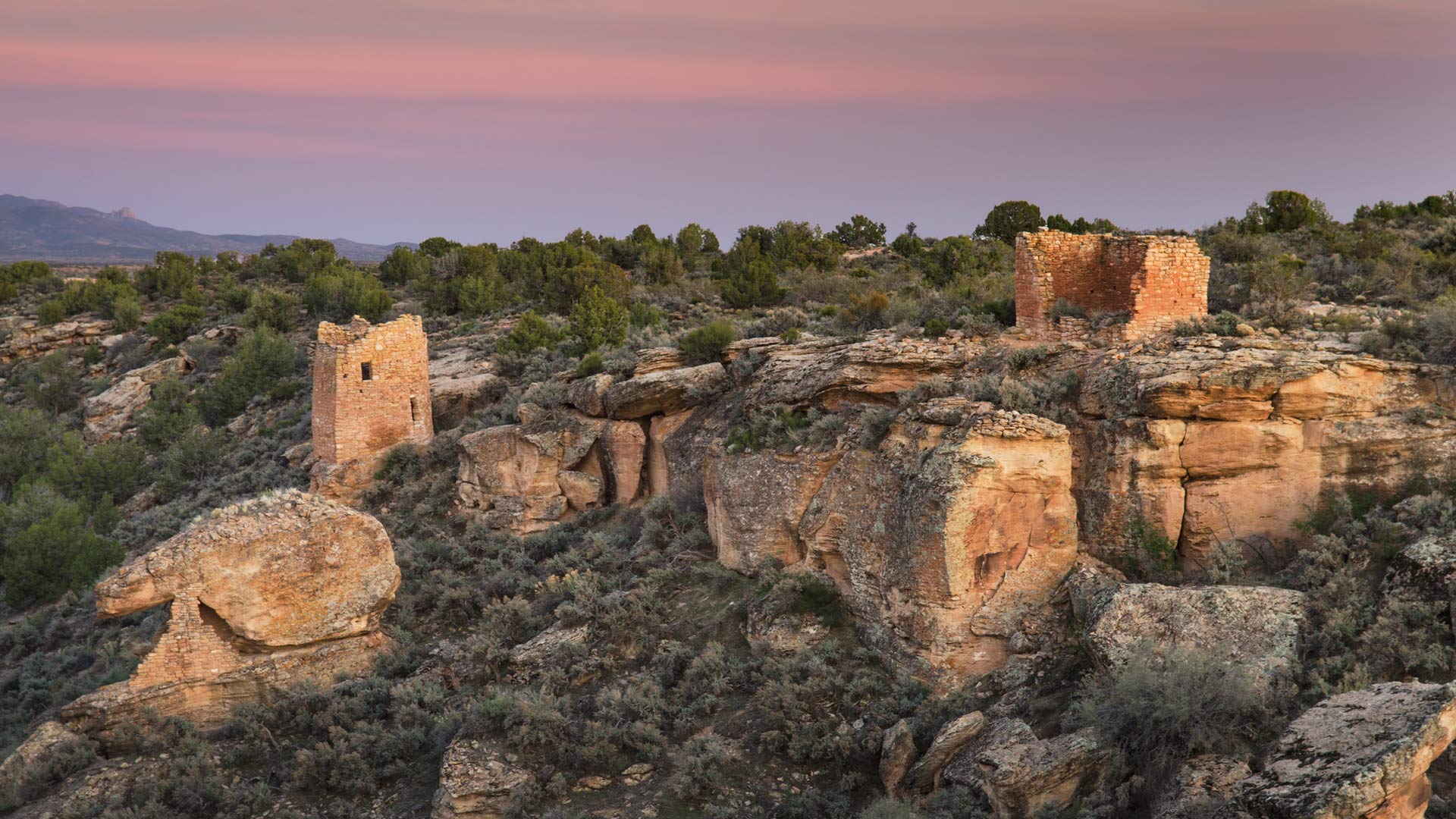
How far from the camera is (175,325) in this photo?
141 feet

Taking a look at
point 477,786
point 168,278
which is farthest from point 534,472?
point 168,278

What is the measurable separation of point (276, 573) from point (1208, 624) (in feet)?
45.0

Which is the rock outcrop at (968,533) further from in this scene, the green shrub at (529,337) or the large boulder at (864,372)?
the green shrub at (529,337)

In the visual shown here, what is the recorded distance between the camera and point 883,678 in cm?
1465

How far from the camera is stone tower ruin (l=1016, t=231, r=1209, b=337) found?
16.6m

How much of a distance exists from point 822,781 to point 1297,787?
252 inches

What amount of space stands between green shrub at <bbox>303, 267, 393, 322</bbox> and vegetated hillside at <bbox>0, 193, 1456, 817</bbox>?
10.8m

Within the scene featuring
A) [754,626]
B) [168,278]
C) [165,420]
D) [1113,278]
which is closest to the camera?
[754,626]

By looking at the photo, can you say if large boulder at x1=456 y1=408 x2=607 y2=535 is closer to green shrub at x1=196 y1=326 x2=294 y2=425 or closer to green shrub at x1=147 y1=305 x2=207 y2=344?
green shrub at x1=196 y1=326 x2=294 y2=425

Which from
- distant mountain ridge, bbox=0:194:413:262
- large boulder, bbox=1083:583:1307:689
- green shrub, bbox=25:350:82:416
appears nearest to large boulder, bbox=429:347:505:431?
large boulder, bbox=1083:583:1307:689

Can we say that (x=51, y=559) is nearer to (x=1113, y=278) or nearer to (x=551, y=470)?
(x=551, y=470)

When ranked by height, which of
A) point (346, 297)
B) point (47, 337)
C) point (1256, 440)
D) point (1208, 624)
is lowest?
point (1208, 624)

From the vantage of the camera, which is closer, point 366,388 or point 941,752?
point 941,752

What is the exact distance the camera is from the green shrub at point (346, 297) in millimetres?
39875
